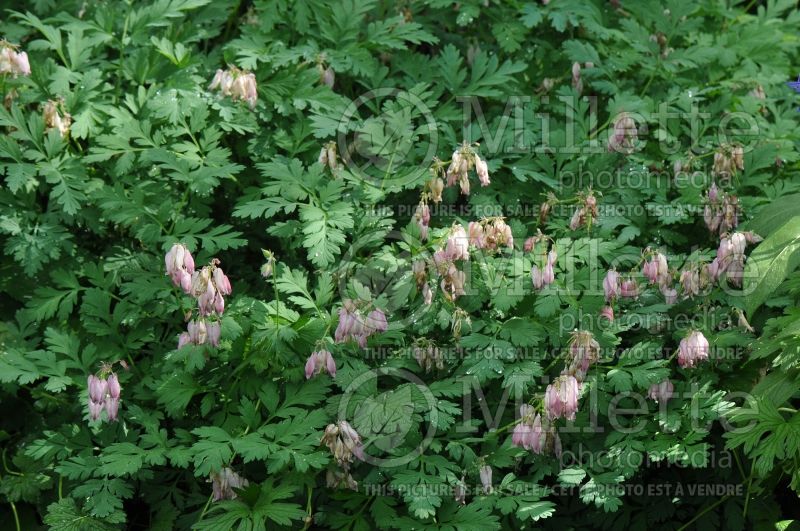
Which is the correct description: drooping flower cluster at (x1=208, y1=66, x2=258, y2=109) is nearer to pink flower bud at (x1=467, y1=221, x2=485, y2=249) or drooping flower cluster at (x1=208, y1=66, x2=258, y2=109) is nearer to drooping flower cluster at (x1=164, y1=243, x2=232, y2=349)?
drooping flower cluster at (x1=164, y1=243, x2=232, y2=349)

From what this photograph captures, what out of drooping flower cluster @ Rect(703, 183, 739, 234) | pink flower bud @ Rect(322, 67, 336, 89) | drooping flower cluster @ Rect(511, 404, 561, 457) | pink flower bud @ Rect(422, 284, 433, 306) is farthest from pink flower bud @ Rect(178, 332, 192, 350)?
drooping flower cluster @ Rect(703, 183, 739, 234)

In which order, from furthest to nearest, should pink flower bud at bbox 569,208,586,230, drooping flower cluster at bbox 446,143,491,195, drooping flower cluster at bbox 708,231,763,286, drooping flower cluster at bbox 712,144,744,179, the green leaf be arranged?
drooping flower cluster at bbox 712,144,744,179, pink flower bud at bbox 569,208,586,230, drooping flower cluster at bbox 446,143,491,195, drooping flower cluster at bbox 708,231,763,286, the green leaf

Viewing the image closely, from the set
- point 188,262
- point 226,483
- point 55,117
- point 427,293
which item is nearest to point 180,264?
point 188,262

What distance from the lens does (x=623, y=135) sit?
423 cm

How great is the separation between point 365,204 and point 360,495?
125cm

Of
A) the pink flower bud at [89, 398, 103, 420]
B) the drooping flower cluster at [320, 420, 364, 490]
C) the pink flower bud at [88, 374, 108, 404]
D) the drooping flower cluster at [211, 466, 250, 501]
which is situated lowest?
the drooping flower cluster at [211, 466, 250, 501]

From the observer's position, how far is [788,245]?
3.28m

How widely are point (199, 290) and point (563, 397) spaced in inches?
53.1

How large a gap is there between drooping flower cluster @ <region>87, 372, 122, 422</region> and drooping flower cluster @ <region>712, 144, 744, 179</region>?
2.63 meters

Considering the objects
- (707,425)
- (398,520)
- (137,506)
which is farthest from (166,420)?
(707,425)

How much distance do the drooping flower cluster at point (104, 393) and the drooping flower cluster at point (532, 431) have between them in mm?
1484

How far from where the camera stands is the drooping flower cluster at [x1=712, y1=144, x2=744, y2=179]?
406 cm

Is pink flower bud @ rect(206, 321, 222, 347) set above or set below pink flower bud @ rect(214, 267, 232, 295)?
below

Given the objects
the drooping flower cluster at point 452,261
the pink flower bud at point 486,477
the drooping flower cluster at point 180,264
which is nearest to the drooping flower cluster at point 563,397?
the pink flower bud at point 486,477
